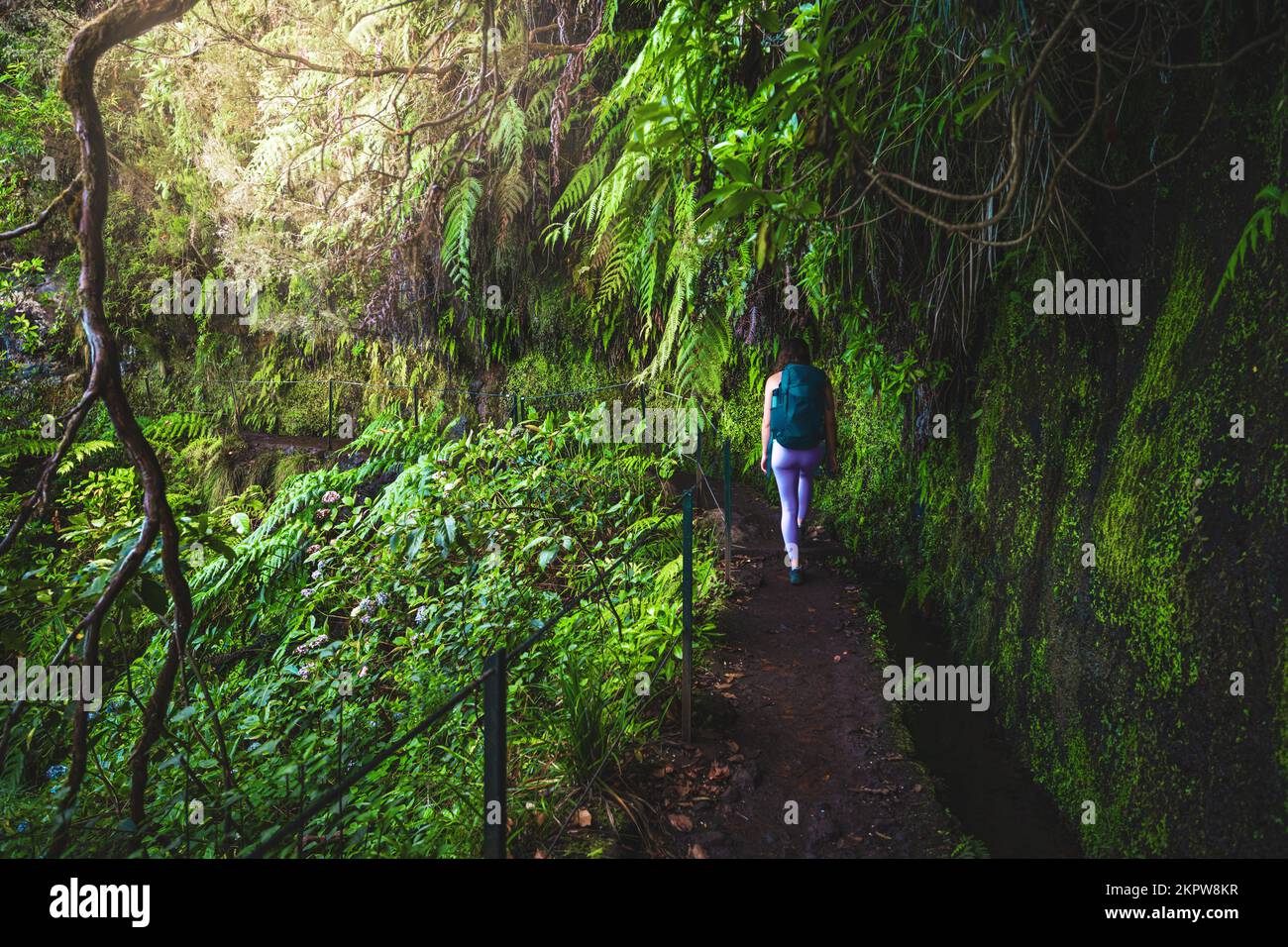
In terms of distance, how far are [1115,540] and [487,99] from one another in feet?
18.7

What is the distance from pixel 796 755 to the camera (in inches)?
136

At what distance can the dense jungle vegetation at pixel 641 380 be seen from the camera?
2.24 metres

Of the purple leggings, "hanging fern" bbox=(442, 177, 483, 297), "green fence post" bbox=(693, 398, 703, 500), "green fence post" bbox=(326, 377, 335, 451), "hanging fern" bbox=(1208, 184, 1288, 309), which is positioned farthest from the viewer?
"green fence post" bbox=(326, 377, 335, 451)

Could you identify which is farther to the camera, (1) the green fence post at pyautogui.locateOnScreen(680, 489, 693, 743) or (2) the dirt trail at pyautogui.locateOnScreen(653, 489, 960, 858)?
(1) the green fence post at pyautogui.locateOnScreen(680, 489, 693, 743)

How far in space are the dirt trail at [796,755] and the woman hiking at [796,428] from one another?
691mm

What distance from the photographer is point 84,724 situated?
1791 millimetres

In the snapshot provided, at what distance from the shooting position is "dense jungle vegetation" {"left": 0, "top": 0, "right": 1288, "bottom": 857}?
2.24 metres

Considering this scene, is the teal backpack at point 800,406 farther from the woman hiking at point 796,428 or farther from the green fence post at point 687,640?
the green fence post at point 687,640

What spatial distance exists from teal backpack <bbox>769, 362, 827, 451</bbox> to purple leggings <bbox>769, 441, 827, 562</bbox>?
0.22 ft

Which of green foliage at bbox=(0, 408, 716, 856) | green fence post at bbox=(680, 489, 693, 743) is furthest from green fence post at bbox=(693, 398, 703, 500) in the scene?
green fence post at bbox=(680, 489, 693, 743)

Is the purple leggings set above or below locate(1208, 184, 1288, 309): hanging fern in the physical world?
below

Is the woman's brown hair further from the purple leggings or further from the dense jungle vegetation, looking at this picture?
the purple leggings
